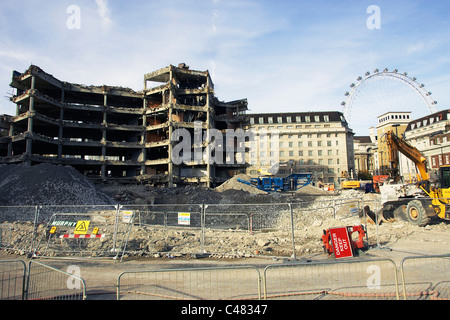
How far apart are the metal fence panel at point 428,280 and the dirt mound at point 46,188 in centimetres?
2720

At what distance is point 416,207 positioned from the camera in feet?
52.6

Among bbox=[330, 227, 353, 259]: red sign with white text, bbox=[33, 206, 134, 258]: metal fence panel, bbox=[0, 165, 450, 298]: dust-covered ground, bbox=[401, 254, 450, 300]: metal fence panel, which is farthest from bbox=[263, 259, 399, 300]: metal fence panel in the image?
bbox=[33, 206, 134, 258]: metal fence panel

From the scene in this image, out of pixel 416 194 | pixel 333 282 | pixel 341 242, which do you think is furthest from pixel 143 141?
pixel 333 282

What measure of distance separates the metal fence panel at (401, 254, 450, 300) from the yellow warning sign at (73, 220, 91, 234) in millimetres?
Result: 11076

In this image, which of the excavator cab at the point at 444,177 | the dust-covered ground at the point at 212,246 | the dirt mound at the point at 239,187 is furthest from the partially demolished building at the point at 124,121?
the excavator cab at the point at 444,177

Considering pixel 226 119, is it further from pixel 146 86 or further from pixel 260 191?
pixel 260 191

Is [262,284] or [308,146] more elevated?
[308,146]

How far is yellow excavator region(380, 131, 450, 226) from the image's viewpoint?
1552 centimetres

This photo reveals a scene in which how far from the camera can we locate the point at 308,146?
8488cm

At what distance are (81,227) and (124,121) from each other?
5141 centimetres

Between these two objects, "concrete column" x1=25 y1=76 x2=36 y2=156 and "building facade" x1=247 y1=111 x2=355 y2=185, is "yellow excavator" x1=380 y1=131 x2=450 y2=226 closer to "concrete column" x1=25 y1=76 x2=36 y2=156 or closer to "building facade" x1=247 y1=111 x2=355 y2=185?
"concrete column" x1=25 y1=76 x2=36 y2=156

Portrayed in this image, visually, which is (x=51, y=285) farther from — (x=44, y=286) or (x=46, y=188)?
(x=46, y=188)

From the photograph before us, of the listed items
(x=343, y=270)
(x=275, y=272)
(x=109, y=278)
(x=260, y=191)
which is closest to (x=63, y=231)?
(x=109, y=278)
